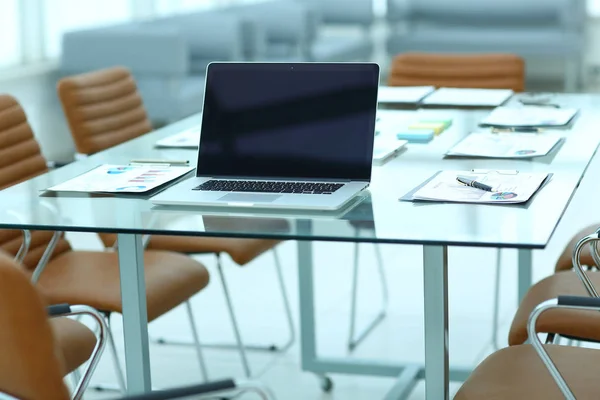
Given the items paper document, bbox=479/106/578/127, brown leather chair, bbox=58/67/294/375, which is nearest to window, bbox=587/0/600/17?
paper document, bbox=479/106/578/127

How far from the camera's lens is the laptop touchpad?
7.50 feet

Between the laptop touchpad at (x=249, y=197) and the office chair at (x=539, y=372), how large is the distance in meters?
0.56

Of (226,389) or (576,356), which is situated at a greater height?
(226,389)

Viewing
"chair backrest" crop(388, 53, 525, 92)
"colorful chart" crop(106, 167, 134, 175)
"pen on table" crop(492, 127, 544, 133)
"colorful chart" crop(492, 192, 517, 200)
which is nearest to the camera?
"colorful chart" crop(492, 192, 517, 200)

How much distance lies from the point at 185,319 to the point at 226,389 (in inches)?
95.8

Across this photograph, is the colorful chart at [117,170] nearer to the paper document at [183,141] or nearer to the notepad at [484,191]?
the paper document at [183,141]

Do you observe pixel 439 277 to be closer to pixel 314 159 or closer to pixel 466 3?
pixel 314 159

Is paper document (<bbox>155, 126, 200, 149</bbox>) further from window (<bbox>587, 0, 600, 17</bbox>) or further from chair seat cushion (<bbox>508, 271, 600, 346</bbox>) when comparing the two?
window (<bbox>587, 0, 600, 17</bbox>)

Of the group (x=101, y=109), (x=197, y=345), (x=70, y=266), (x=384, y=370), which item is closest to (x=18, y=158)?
(x=70, y=266)

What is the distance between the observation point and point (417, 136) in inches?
118

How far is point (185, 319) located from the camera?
402cm

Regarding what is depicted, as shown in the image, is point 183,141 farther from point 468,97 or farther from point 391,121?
point 468,97

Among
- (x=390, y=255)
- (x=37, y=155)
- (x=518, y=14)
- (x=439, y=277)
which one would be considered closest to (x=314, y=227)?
(x=439, y=277)

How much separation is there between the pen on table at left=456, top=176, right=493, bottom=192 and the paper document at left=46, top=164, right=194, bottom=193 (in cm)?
67
